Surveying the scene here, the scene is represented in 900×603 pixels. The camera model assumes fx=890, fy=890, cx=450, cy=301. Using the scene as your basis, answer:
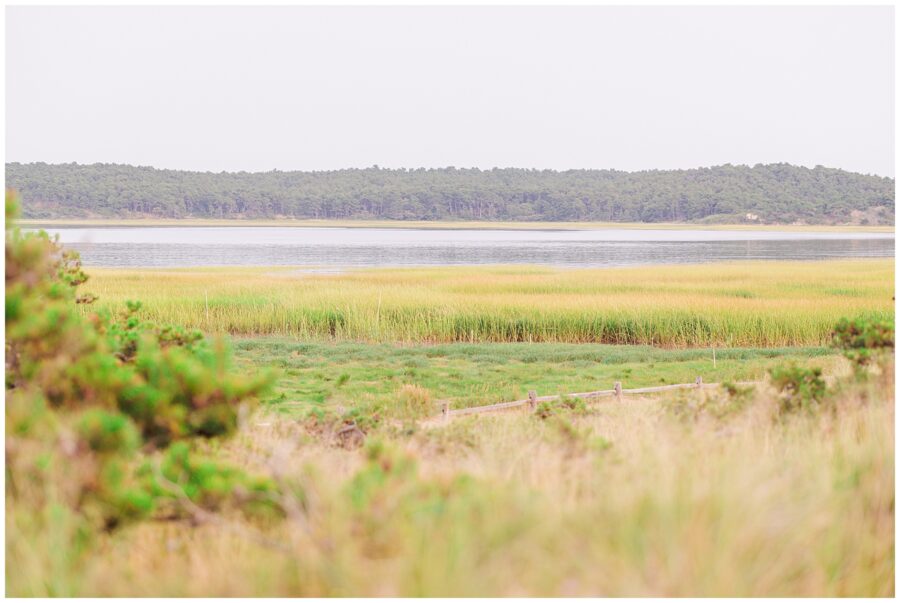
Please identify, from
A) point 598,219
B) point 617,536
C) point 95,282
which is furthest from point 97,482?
point 598,219

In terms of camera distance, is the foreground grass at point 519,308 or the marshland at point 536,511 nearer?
the marshland at point 536,511

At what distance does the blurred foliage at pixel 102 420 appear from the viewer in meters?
3.68

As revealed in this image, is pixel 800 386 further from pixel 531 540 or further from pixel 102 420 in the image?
pixel 102 420

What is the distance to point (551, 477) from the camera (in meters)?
4.68

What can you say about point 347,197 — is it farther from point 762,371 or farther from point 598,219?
point 762,371

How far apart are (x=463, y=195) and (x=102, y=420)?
453 ft

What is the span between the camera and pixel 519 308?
75.0 ft

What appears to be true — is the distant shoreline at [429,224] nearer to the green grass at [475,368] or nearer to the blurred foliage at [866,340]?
the green grass at [475,368]

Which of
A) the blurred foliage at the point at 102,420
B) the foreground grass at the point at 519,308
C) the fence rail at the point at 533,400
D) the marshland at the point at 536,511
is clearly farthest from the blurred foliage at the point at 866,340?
the foreground grass at the point at 519,308

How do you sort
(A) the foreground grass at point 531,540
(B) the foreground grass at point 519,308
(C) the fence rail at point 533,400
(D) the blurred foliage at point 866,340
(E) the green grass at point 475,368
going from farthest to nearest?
(B) the foreground grass at point 519,308 → (E) the green grass at point 475,368 → (C) the fence rail at point 533,400 → (D) the blurred foliage at point 866,340 → (A) the foreground grass at point 531,540

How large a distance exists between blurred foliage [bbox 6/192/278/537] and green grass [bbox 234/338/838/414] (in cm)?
872

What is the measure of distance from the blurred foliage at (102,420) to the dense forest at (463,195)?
11127 cm

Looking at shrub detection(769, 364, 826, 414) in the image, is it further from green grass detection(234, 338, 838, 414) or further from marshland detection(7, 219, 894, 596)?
green grass detection(234, 338, 838, 414)

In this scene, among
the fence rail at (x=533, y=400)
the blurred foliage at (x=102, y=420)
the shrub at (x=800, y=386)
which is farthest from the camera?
the fence rail at (x=533, y=400)
